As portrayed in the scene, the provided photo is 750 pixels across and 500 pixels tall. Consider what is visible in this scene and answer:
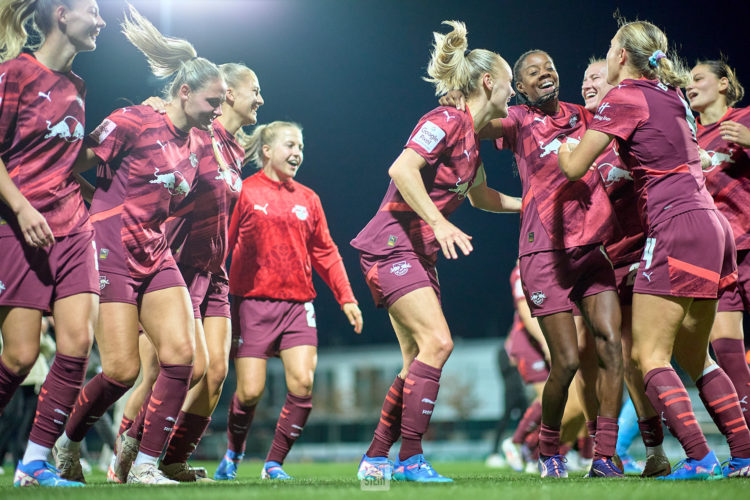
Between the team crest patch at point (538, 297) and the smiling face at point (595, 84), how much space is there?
5.11 feet

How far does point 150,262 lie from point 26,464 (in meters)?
1.29

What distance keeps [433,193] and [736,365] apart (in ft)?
7.29

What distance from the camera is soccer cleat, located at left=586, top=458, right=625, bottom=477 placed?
451 cm

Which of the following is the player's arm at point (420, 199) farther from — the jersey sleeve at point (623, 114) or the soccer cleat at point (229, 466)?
the soccer cleat at point (229, 466)

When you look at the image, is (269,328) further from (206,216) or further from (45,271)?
(45,271)

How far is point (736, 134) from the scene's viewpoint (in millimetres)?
5086

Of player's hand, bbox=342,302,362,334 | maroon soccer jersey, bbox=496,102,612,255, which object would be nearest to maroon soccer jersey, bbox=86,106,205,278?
player's hand, bbox=342,302,362,334

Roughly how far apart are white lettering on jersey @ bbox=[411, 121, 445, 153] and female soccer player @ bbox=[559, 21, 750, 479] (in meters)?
0.72

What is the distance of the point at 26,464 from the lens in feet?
12.9

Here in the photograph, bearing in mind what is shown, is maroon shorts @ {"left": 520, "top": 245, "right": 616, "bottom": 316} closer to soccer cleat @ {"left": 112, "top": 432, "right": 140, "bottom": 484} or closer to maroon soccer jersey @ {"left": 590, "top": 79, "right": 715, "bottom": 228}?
maroon soccer jersey @ {"left": 590, "top": 79, "right": 715, "bottom": 228}

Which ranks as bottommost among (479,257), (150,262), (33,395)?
(479,257)

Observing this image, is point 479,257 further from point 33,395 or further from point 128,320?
point 128,320

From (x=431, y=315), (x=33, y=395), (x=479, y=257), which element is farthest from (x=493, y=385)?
(x=431, y=315)

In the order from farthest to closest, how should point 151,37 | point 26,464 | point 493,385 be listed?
point 493,385
point 151,37
point 26,464
